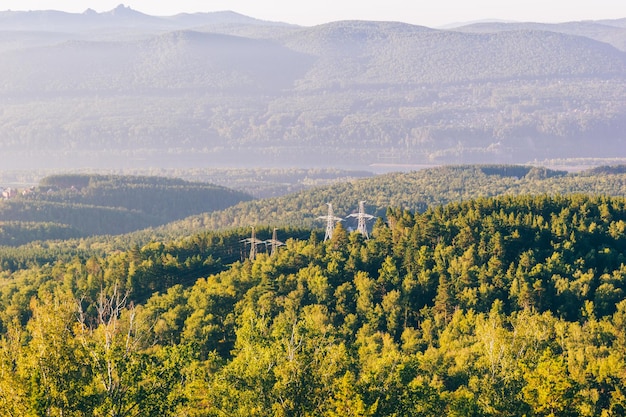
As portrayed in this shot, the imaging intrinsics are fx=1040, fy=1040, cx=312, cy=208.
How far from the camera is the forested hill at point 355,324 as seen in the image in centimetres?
4503

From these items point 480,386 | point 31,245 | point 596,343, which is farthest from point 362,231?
point 31,245

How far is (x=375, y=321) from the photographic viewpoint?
3248 inches

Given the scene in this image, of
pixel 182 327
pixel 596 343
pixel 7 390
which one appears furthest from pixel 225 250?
pixel 7 390

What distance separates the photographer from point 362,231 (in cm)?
11781

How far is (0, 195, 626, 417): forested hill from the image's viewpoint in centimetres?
4503

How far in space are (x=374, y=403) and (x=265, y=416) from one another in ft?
16.2

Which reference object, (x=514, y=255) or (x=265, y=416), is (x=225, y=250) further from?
(x=265, y=416)

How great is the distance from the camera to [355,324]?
8362 cm

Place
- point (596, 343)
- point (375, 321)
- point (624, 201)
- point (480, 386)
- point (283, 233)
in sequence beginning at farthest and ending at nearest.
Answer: point (283, 233)
point (624, 201)
point (375, 321)
point (596, 343)
point (480, 386)

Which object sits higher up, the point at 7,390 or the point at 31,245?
the point at 7,390

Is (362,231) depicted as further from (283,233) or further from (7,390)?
(7,390)

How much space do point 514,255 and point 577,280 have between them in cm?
1014

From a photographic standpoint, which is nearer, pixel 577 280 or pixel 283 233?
pixel 577 280

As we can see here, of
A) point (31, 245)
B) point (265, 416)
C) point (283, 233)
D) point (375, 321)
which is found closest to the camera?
point (265, 416)
